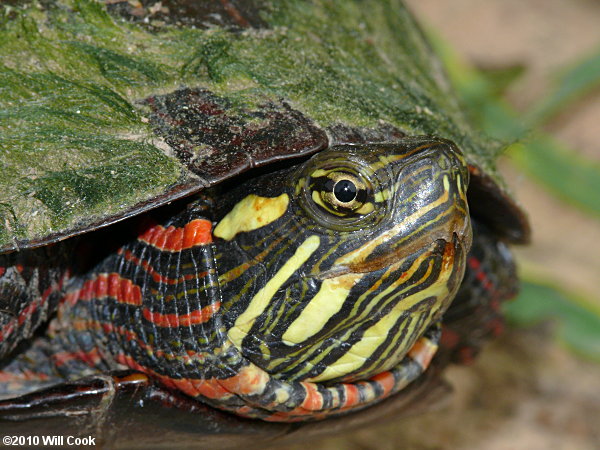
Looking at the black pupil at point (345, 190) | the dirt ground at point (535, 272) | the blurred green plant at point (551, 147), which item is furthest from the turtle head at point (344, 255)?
the blurred green plant at point (551, 147)

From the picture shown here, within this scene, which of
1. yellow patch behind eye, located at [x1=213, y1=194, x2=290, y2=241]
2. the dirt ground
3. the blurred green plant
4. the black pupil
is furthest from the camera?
the blurred green plant

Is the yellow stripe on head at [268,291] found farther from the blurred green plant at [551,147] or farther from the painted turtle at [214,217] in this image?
the blurred green plant at [551,147]

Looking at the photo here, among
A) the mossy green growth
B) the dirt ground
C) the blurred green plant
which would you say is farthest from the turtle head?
the blurred green plant

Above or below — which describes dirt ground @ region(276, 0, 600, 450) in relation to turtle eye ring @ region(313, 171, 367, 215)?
below

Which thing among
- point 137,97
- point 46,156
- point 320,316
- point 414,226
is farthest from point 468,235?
point 46,156

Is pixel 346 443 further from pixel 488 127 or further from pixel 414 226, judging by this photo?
pixel 488 127

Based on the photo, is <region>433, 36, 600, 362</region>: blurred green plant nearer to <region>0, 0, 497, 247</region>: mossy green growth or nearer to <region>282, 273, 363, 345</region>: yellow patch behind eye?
<region>0, 0, 497, 247</region>: mossy green growth

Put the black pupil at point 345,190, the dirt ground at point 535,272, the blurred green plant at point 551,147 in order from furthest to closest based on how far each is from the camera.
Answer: the blurred green plant at point 551,147
the dirt ground at point 535,272
the black pupil at point 345,190
